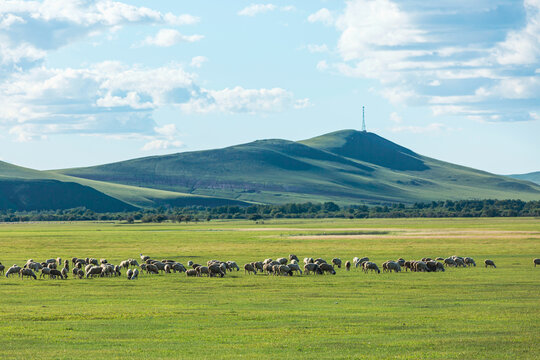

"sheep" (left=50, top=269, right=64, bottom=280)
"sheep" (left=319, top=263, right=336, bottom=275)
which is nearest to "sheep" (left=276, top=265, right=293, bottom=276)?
"sheep" (left=319, top=263, right=336, bottom=275)

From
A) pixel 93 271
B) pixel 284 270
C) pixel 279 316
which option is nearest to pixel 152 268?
pixel 93 271

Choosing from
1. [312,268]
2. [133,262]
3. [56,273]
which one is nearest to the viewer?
[56,273]

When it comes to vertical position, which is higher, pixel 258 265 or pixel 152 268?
pixel 258 265

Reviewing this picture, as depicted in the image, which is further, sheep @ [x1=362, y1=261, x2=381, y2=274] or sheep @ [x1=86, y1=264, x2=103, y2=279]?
sheep @ [x1=362, y1=261, x2=381, y2=274]

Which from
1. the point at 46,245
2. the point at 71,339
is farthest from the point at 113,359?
the point at 46,245

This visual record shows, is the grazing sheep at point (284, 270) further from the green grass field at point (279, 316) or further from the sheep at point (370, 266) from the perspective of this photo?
the sheep at point (370, 266)

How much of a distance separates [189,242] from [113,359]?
67.3m

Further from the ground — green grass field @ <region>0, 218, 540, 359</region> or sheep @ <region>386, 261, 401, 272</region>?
sheep @ <region>386, 261, 401, 272</region>

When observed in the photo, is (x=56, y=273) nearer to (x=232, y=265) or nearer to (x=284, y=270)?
(x=232, y=265)

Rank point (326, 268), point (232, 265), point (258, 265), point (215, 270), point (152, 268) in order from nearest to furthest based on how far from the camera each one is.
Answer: point (215, 270) → point (326, 268) → point (152, 268) → point (258, 265) → point (232, 265)

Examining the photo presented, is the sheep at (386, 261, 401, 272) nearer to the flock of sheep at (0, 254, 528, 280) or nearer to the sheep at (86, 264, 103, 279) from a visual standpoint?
the flock of sheep at (0, 254, 528, 280)

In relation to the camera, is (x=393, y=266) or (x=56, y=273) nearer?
(x=56, y=273)

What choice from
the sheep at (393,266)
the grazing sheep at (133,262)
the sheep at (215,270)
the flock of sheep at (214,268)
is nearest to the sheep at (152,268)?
the flock of sheep at (214,268)

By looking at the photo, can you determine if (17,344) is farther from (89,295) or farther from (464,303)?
(464,303)
